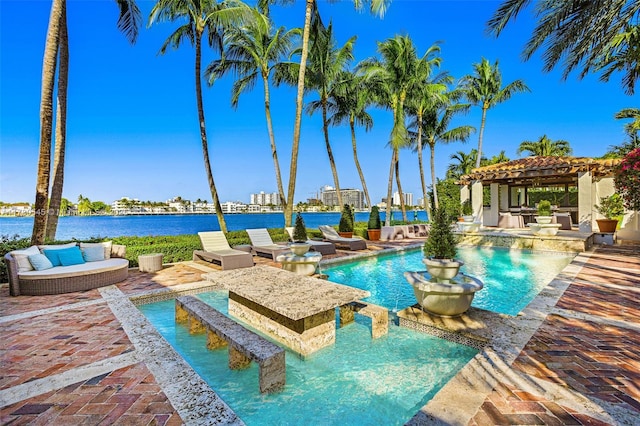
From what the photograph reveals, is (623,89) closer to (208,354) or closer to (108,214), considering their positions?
(208,354)

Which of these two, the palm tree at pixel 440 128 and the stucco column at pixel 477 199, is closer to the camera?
the stucco column at pixel 477 199

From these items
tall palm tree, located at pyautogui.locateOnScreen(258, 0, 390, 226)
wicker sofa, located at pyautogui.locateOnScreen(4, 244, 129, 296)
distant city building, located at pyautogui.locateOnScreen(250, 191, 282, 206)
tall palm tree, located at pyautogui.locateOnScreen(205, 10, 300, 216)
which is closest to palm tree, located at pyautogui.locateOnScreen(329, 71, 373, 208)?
tall palm tree, located at pyautogui.locateOnScreen(205, 10, 300, 216)

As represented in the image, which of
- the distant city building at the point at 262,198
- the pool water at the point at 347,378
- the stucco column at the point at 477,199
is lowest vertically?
the pool water at the point at 347,378

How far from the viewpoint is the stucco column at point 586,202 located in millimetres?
12555

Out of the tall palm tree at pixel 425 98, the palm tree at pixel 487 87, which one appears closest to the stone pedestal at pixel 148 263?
the tall palm tree at pixel 425 98

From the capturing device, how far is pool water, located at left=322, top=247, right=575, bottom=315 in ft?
18.1

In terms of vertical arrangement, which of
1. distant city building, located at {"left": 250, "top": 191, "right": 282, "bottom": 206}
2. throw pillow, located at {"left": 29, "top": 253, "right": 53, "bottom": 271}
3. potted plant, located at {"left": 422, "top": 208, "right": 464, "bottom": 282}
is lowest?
throw pillow, located at {"left": 29, "top": 253, "right": 53, "bottom": 271}

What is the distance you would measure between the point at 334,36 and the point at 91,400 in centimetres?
1802

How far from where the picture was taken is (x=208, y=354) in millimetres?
3459

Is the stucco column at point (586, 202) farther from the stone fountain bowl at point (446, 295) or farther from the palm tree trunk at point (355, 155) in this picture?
the stone fountain bowl at point (446, 295)

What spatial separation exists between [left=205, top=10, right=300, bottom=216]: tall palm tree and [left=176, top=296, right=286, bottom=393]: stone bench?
10801 millimetres

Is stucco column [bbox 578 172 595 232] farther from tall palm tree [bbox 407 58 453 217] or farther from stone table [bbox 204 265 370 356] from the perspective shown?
stone table [bbox 204 265 370 356]

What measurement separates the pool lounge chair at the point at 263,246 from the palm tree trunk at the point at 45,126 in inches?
201

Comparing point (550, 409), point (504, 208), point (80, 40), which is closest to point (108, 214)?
point (80, 40)
